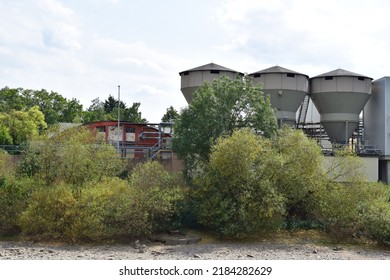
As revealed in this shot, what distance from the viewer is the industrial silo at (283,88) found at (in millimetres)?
35031

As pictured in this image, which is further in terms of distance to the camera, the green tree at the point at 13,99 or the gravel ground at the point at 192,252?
the green tree at the point at 13,99

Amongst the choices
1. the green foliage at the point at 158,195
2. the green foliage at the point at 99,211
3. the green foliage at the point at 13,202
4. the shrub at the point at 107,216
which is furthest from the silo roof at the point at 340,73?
the green foliage at the point at 13,202

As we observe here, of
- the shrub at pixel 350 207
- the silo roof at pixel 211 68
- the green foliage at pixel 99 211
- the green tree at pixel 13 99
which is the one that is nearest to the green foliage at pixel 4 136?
the green tree at pixel 13 99

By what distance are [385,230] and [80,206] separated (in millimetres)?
14483

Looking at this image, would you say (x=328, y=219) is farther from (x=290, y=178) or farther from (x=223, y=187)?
(x=223, y=187)

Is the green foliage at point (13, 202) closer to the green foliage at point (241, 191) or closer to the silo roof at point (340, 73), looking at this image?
the green foliage at point (241, 191)

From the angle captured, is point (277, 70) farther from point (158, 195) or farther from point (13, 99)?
point (13, 99)

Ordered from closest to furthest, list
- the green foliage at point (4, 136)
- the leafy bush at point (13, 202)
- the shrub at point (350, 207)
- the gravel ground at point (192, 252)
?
the gravel ground at point (192, 252), the shrub at point (350, 207), the leafy bush at point (13, 202), the green foliage at point (4, 136)

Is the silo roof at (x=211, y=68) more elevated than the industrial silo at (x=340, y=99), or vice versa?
the silo roof at (x=211, y=68)

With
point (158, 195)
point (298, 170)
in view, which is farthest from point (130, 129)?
point (298, 170)

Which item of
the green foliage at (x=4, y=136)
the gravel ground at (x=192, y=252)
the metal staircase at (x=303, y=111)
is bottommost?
the gravel ground at (x=192, y=252)

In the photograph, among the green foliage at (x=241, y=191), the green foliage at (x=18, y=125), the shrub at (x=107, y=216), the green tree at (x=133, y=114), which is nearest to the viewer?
the shrub at (x=107, y=216)

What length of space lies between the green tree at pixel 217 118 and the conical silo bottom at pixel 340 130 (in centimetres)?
1087
